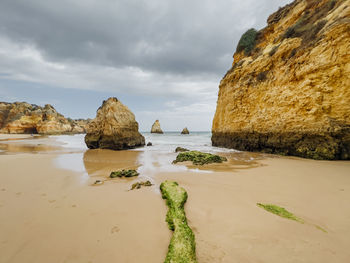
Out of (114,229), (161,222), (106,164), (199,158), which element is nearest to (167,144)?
(199,158)

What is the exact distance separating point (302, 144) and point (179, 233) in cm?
884

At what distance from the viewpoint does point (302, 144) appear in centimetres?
770

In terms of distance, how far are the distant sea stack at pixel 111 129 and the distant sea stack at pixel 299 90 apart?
9.65 m

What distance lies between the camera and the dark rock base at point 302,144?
6566mm

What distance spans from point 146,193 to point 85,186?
75.6 inches

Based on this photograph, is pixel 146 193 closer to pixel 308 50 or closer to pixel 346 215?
pixel 346 215

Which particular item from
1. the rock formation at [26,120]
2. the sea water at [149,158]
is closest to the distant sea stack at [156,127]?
the rock formation at [26,120]

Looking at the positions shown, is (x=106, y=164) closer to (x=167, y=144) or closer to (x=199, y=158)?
(x=199, y=158)

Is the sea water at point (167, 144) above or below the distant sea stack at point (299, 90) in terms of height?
below

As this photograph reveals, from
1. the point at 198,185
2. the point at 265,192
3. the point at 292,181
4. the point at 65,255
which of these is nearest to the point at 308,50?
the point at 292,181

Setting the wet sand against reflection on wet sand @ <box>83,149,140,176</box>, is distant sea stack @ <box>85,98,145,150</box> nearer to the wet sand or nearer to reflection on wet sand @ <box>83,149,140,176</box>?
reflection on wet sand @ <box>83,149,140,176</box>

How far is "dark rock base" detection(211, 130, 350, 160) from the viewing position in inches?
259

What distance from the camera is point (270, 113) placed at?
9570 mm

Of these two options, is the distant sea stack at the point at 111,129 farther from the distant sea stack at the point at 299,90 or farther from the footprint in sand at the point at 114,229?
the footprint in sand at the point at 114,229
